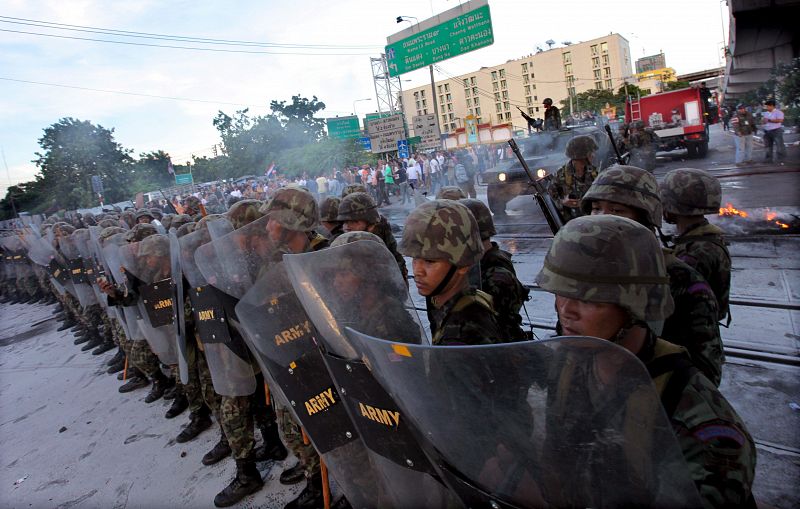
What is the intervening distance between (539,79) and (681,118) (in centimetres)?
A: 8644

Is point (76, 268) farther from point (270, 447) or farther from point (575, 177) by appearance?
point (575, 177)

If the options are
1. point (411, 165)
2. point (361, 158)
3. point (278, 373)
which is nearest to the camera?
point (278, 373)

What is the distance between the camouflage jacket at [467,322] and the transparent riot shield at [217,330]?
138cm

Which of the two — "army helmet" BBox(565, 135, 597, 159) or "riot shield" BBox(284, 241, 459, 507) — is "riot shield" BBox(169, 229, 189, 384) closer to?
"riot shield" BBox(284, 241, 459, 507)

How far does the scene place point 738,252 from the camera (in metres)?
6.28

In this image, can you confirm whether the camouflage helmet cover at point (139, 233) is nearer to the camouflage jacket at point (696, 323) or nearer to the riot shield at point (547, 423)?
the riot shield at point (547, 423)

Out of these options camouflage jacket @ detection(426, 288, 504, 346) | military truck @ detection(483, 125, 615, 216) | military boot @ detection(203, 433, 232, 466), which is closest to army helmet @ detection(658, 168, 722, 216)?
camouflage jacket @ detection(426, 288, 504, 346)

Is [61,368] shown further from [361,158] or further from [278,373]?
[361,158]

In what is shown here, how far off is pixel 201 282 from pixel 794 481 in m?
3.70

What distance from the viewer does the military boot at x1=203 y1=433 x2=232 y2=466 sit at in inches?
151

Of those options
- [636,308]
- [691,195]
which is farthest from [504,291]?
[636,308]

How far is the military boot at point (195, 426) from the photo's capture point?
4277mm

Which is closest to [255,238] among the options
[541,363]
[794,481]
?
[541,363]

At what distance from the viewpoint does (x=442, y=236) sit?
203cm
